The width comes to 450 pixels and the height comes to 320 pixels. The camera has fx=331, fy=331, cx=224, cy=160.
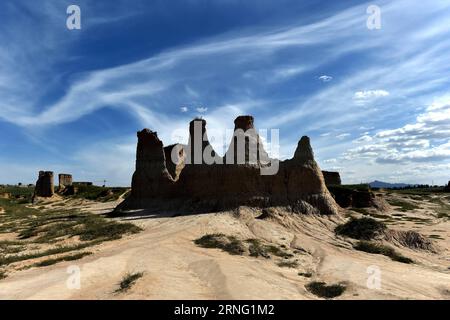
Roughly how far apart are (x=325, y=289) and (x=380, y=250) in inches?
328

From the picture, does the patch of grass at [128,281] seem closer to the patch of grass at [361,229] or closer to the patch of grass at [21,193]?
the patch of grass at [361,229]

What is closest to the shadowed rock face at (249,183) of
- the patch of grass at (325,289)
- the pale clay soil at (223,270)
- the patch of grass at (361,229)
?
the patch of grass at (361,229)

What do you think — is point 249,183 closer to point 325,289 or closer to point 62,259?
point 62,259

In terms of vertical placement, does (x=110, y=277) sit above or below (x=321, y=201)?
below

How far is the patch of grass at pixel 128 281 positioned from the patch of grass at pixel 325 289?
5.24 m

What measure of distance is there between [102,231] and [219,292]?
12.5 metres

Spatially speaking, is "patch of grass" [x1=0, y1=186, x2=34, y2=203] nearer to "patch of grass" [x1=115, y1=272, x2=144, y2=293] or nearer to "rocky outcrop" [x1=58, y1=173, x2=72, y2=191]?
"rocky outcrop" [x1=58, y1=173, x2=72, y2=191]

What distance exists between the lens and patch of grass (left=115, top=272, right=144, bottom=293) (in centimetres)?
910

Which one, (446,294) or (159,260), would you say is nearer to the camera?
(446,294)

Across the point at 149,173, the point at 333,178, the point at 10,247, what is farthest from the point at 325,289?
the point at 333,178

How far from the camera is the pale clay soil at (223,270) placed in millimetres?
9109
